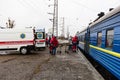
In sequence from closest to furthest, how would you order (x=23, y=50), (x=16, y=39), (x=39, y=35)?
(x=16, y=39)
(x=23, y=50)
(x=39, y=35)

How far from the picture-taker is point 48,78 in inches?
317

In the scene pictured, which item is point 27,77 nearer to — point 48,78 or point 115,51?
point 48,78

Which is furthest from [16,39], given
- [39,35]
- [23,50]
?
[39,35]

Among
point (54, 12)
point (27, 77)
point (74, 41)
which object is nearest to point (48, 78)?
point (27, 77)

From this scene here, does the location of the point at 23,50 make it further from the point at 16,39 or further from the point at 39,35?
the point at 39,35

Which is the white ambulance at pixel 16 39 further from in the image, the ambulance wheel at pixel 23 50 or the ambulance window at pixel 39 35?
the ambulance window at pixel 39 35

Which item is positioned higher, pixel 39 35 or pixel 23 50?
pixel 39 35

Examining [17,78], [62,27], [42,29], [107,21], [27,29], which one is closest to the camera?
[17,78]

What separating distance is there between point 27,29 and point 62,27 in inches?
2307

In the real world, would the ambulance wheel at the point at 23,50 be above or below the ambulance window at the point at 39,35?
below

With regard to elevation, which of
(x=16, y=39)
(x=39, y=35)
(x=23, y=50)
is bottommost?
(x=23, y=50)

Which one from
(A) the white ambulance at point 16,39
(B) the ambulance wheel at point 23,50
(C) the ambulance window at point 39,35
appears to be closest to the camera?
(A) the white ambulance at point 16,39

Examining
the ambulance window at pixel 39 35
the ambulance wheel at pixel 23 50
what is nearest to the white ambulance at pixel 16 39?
the ambulance wheel at pixel 23 50

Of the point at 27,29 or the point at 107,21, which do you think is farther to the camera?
the point at 27,29
